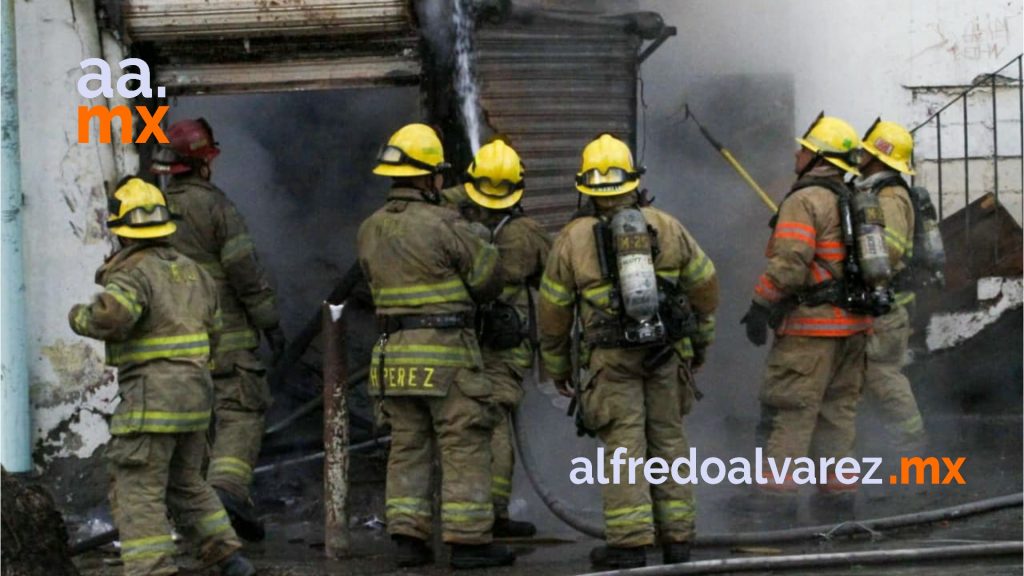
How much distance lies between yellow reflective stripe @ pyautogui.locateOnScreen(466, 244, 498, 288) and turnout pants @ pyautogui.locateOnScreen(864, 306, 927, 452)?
2.60m

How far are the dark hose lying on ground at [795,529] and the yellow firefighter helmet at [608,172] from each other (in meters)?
1.43

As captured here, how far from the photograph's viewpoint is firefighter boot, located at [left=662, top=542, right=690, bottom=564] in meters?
7.51

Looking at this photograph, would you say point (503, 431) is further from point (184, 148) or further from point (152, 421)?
point (184, 148)

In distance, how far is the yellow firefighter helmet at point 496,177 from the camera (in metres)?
8.13

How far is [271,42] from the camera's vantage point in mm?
9094

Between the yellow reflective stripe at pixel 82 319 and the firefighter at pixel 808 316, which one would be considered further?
the firefighter at pixel 808 316

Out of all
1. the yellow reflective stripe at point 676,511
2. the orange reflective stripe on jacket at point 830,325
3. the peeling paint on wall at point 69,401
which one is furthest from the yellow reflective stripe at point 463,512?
the peeling paint on wall at point 69,401

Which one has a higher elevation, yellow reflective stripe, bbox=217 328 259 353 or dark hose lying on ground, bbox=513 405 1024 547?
yellow reflective stripe, bbox=217 328 259 353

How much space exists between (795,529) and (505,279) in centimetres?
171

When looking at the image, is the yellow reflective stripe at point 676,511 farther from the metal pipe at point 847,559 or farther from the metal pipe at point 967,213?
the metal pipe at point 967,213

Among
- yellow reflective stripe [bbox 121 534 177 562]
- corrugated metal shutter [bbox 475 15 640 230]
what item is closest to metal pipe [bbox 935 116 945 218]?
corrugated metal shutter [bbox 475 15 640 230]

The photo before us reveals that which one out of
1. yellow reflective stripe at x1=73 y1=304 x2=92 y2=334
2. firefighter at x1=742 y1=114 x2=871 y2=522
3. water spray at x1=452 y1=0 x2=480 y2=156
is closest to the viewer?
yellow reflective stripe at x1=73 y1=304 x2=92 y2=334

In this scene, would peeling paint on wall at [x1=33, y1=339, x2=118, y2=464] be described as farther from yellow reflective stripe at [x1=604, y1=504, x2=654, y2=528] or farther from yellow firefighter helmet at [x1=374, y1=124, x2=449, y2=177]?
yellow reflective stripe at [x1=604, y1=504, x2=654, y2=528]

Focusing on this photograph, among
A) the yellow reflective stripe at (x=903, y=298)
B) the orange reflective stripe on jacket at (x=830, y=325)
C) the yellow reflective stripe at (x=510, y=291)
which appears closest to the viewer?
the yellow reflective stripe at (x=510, y=291)
